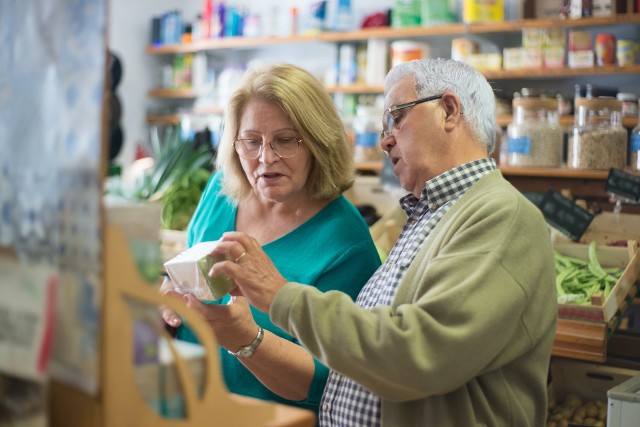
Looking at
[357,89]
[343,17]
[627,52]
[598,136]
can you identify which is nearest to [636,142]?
[598,136]

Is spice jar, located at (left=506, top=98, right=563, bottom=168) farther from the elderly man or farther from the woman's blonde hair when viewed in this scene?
the elderly man

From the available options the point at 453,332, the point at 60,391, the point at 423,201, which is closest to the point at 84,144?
the point at 60,391

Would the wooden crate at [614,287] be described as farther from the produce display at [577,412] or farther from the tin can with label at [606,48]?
the tin can with label at [606,48]

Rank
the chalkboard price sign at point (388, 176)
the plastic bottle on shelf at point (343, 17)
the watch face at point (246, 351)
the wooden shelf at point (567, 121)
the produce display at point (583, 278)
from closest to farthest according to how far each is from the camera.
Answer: the watch face at point (246, 351), the produce display at point (583, 278), the chalkboard price sign at point (388, 176), the wooden shelf at point (567, 121), the plastic bottle on shelf at point (343, 17)

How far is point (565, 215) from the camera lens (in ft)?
9.40

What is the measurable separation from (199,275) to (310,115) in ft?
2.20

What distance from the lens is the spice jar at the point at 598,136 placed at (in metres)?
3.04

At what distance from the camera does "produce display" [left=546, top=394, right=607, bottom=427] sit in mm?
2787

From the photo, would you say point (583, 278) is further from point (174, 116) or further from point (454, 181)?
point (174, 116)

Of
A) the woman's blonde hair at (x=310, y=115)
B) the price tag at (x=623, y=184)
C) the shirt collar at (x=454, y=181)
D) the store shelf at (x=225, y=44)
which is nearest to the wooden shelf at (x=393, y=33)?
the store shelf at (x=225, y=44)

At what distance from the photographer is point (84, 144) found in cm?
80

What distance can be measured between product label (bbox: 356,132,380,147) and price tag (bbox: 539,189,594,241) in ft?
6.35

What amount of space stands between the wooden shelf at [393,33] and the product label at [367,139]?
153cm

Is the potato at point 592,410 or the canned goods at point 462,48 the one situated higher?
the canned goods at point 462,48
